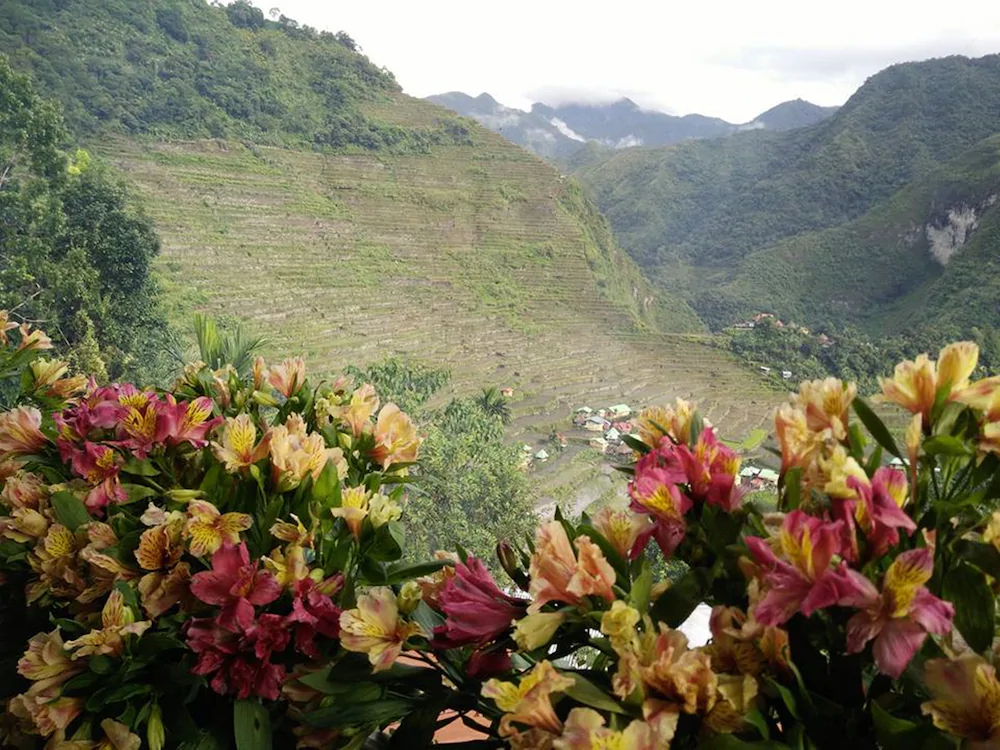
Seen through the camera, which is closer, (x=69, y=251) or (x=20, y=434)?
(x=20, y=434)

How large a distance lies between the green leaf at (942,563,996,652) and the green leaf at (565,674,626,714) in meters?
0.17

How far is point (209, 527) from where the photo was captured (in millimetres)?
514

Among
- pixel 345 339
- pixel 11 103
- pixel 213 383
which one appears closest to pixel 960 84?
pixel 345 339

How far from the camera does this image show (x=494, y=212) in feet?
71.8

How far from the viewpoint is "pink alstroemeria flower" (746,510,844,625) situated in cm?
29

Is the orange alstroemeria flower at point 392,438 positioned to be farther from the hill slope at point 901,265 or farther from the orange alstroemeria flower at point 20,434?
the hill slope at point 901,265

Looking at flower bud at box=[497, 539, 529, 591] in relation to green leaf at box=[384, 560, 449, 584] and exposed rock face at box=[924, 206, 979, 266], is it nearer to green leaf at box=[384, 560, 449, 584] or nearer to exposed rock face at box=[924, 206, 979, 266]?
green leaf at box=[384, 560, 449, 584]

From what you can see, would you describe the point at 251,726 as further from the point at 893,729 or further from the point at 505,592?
the point at 893,729

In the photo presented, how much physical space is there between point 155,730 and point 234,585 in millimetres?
127

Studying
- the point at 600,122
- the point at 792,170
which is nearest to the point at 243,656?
the point at 792,170

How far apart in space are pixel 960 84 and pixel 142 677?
3676 centimetres

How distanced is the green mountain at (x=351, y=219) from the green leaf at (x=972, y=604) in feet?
30.8

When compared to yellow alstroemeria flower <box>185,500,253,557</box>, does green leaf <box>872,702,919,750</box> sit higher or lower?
higher

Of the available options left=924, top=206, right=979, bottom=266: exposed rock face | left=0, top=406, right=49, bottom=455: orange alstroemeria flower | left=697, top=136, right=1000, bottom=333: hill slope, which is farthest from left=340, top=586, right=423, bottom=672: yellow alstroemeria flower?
left=924, top=206, right=979, bottom=266: exposed rock face
